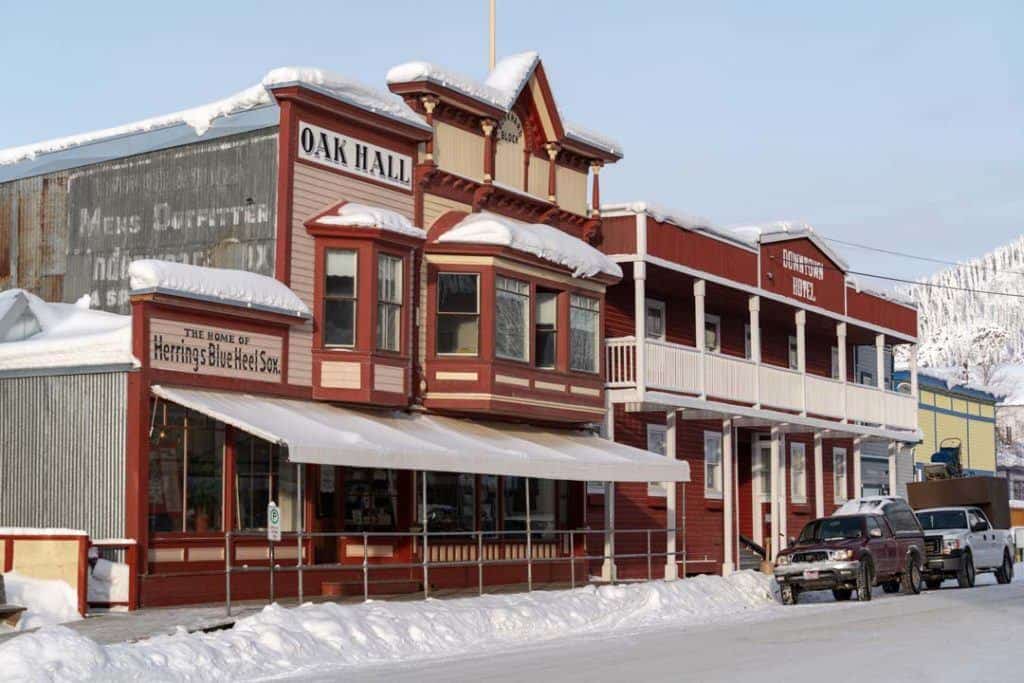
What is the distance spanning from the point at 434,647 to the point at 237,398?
5385 millimetres

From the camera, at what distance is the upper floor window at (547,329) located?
28547 millimetres

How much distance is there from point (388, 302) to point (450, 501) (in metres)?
4.41

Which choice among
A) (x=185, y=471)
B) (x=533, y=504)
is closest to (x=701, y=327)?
(x=533, y=504)

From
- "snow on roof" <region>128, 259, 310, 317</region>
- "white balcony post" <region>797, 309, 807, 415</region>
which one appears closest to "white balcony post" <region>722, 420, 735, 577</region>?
"white balcony post" <region>797, 309, 807, 415</region>

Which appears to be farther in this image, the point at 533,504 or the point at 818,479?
the point at 818,479

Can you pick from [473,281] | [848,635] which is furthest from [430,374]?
[848,635]

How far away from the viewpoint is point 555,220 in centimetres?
3098

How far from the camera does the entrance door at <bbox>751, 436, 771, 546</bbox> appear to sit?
39.8 metres

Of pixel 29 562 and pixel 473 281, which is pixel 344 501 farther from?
pixel 29 562

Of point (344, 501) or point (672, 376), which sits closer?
point (344, 501)

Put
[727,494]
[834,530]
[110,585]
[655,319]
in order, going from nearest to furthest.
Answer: [110,585] → [834,530] → [727,494] → [655,319]

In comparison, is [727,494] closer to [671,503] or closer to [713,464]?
[671,503]

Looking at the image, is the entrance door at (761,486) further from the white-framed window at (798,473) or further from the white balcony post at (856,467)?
the white balcony post at (856,467)

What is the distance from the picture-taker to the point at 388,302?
2519 centimetres
